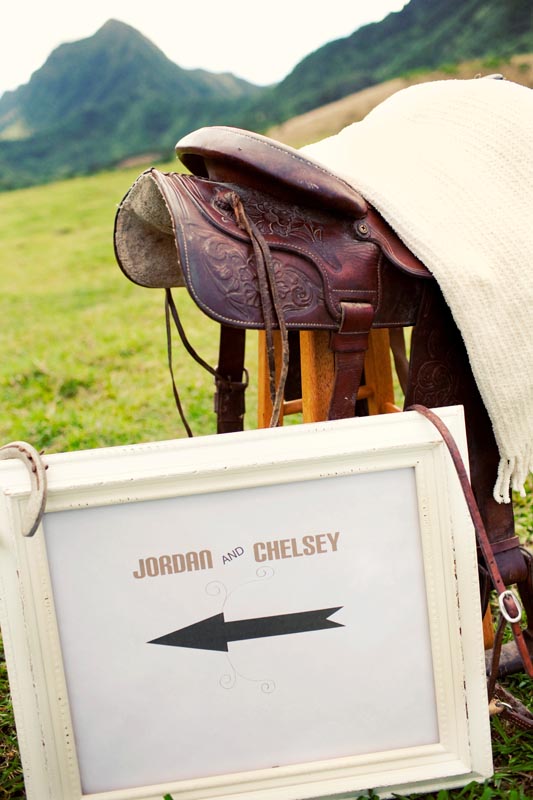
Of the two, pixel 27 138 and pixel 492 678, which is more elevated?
pixel 27 138

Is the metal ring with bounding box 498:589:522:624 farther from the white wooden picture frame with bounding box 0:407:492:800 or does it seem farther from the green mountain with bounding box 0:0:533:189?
the green mountain with bounding box 0:0:533:189

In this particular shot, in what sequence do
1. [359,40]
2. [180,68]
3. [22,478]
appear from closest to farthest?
[22,478] < [359,40] < [180,68]

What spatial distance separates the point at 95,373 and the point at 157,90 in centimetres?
755

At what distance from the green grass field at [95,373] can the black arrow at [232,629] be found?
18 cm

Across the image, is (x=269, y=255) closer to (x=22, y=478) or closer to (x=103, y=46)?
(x=22, y=478)

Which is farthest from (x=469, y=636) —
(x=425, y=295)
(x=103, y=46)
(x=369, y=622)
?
(x=103, y=46)

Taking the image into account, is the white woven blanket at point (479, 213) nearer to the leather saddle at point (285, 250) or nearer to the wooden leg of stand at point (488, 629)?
the leather saddle at point (285, 250)

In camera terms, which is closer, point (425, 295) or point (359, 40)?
point (425, 295)

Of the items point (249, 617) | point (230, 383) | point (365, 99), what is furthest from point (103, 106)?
point (249, 617)

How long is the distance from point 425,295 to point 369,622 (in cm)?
45

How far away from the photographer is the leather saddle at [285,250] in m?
0.91

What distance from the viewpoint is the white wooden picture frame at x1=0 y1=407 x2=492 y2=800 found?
0.82m

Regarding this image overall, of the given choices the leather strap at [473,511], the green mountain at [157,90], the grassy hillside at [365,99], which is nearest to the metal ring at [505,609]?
the leather strap at [473,511]

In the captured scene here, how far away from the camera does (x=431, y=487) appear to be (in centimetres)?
85
